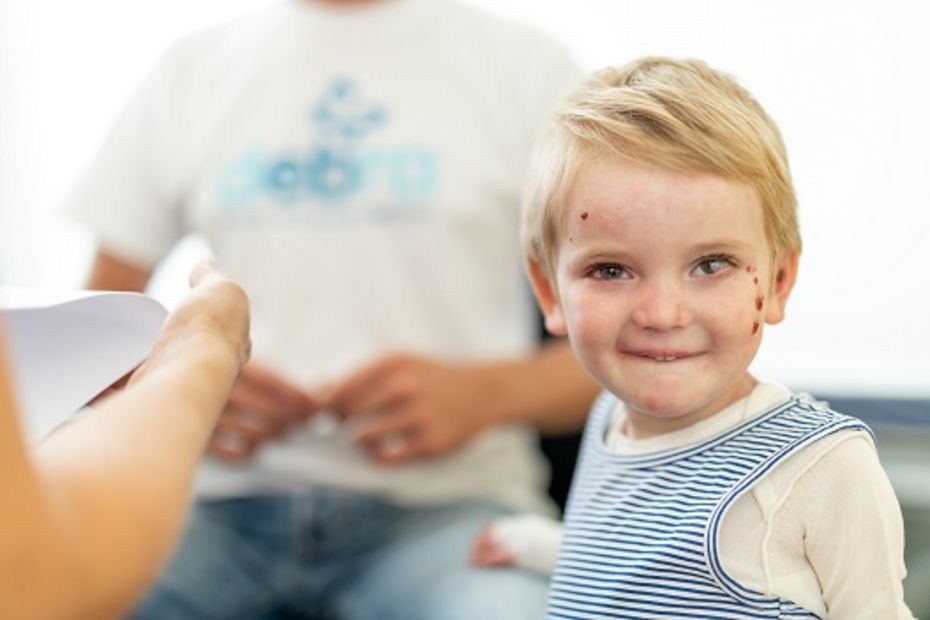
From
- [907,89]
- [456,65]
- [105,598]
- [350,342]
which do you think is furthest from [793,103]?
[105,598]

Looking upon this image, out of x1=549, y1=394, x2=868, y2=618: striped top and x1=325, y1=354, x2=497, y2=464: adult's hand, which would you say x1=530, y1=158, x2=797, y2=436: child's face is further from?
x1=325, y1=354, x2=497, y2=464: adult's hand

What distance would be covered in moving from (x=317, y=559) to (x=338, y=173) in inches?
15.4

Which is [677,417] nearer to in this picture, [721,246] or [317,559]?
[721,246]

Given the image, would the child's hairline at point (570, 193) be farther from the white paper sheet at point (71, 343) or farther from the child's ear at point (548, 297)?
the white paper sheet at point (71, 343)

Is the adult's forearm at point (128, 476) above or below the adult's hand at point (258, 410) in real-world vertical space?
above

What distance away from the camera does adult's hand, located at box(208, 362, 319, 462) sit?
1203 mm

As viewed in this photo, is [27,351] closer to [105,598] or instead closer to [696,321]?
[105,598]

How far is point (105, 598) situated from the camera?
0.47 meters

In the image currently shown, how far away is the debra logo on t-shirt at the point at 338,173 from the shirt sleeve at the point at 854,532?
70cm

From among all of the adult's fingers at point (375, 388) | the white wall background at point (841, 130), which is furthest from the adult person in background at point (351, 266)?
the white wall background at point (841, 130)

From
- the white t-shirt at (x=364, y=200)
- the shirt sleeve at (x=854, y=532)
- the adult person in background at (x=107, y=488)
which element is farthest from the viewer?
the white t-shirt at (x=364, y=200)

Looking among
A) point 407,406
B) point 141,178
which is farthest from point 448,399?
point 141,178

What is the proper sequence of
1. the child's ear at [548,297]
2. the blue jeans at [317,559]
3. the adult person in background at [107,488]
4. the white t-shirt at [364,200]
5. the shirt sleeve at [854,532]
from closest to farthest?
the adult person in background at [107,488], the shirt sleeve at [854,532], the child's ear at [548,297], the blue jeans at [317,559], the white t-shirt at [364,200]

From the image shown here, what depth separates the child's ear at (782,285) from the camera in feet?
2.29
